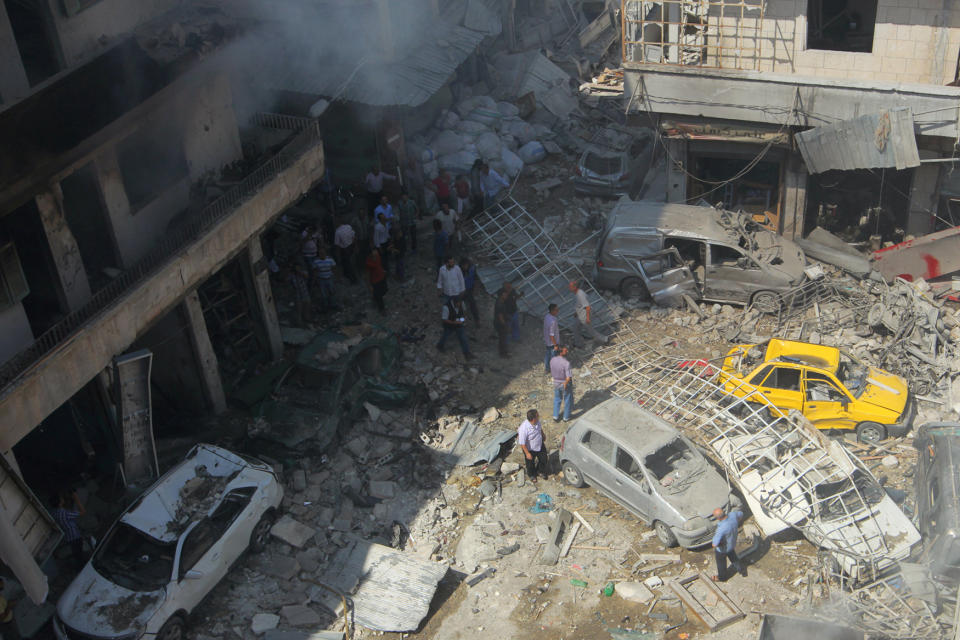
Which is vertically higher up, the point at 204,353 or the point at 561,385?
the point at 204,353

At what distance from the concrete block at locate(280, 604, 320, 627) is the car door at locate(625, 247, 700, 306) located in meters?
9.29

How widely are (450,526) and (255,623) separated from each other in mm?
3039

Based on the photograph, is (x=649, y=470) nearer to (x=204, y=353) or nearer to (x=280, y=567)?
(x=280, y=567)

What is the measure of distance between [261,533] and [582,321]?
7.14m

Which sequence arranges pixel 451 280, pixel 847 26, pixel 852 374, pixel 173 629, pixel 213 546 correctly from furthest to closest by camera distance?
pixel 847 26
pixel 451 280
pixel 852 374
pixel 213 546
pixel 173 629

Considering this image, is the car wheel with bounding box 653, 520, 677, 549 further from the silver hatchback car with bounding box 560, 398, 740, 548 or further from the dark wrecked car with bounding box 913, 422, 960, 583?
the dark wrecked car with bounding box 913, 422, 960, 583

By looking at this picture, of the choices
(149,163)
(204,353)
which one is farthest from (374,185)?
(204,353)

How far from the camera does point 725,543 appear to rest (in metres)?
11.3

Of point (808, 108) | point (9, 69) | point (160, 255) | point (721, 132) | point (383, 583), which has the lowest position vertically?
point (383, 583)

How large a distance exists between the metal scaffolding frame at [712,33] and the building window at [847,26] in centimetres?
192

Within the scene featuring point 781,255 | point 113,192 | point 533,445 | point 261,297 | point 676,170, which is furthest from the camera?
point 676,170

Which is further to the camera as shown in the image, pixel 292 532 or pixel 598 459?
pixel 598 459

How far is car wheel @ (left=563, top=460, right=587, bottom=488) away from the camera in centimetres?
1323

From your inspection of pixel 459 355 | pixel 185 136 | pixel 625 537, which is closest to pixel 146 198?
pixel 185 136
